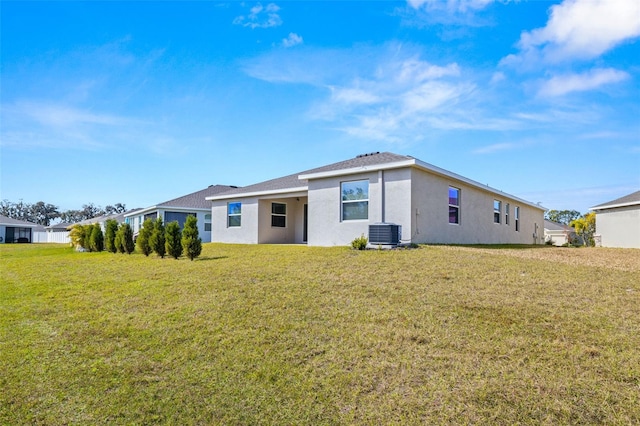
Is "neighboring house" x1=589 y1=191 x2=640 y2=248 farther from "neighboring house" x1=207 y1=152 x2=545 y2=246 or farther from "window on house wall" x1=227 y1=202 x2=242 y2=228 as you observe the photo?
"window on house wall" x1=227 y1=202 x2=242 y2=228

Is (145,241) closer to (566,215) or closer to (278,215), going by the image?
(278,215)

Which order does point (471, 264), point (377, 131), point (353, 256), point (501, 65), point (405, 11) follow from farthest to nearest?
point (377, 131), point (501, 65), point (405, 11), point (353, 256), point (471, 264)

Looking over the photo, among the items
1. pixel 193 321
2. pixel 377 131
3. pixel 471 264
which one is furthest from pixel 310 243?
pixel 193 321

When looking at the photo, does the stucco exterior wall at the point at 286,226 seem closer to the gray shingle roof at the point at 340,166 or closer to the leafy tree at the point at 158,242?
the gray shingle roof at the point at 340,166

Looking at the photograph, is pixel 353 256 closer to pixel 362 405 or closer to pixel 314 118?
pixel 314 118

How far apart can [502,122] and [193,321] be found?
1325 cm

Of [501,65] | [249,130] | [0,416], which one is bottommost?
[0,416]

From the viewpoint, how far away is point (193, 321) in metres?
5.79

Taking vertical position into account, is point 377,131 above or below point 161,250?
above

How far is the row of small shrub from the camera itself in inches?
501

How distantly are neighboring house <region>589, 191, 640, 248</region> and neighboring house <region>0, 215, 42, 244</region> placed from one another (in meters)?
55.3

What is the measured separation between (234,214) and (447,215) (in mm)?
10769

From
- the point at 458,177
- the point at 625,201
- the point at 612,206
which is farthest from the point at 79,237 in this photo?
the point at 625,201

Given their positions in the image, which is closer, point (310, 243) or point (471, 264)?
point (471, 264)
